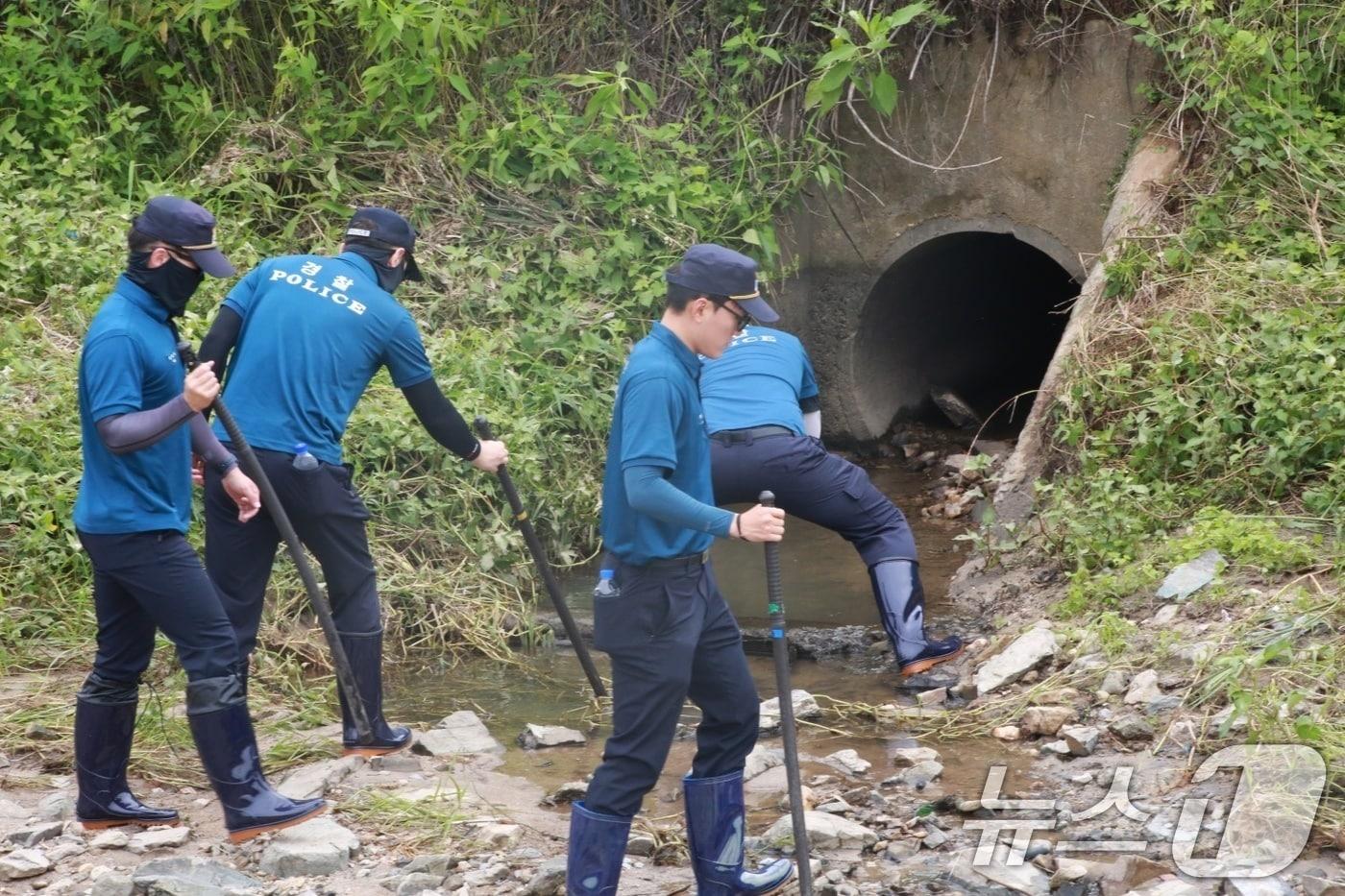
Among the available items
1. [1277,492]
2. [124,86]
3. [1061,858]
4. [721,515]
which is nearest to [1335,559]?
[1277,492]

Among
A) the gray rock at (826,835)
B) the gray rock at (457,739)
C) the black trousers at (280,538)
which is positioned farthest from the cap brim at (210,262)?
the gray rock at (826,835)

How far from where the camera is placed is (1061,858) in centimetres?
424

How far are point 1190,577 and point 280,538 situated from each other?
11.7 ft

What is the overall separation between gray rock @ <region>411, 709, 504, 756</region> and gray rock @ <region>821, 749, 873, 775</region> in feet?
4.09

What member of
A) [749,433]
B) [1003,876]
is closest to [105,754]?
[1003,876]

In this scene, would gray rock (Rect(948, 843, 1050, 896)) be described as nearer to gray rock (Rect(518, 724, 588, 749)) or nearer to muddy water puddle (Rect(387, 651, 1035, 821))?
muddy water puddle (Rect(387, 651, 1035, 821))

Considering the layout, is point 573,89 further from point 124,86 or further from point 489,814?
point 489,814

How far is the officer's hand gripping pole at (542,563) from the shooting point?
568cm

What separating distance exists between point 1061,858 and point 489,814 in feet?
5.91

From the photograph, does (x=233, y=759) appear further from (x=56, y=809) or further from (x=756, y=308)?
(x=756, y=308)

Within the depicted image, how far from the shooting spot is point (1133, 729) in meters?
5.08

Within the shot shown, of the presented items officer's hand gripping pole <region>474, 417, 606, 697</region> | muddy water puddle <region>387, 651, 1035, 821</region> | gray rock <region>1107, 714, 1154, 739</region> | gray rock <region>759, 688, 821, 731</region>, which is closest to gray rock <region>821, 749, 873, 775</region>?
muddy water puddle <region>387, 651, 1035, 821</region>

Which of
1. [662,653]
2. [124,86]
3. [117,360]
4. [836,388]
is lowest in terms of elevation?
[836,388]

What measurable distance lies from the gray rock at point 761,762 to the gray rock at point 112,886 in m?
2.06
